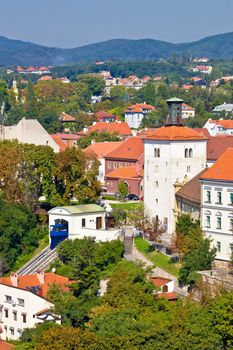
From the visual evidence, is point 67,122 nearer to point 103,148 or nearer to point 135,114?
point 135,114

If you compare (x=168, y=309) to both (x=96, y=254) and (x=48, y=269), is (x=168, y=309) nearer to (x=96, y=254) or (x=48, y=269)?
(x=96, y=254)

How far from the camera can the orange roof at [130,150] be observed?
61.1m

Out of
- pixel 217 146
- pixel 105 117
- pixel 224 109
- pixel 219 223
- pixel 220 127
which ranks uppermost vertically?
pixel 224 109

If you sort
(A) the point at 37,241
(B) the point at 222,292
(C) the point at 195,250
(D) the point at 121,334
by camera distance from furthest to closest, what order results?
(A) the point at 37,241, (C) the point at 195,250, (B) the point at 222,292, (D) the point at 121,334

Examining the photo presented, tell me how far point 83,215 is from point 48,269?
313 centimetres

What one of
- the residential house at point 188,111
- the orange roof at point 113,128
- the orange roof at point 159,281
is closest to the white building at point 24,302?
the orange roof at point 159,281

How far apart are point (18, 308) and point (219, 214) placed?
9000mm

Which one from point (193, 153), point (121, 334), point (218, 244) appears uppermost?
point (193, 153)

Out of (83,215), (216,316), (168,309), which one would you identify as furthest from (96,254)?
(216,316)

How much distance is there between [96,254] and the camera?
42812 millimetres

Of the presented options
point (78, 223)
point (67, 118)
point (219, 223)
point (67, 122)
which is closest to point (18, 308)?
point (78, 223)

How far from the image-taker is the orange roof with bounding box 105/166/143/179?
57.3 m

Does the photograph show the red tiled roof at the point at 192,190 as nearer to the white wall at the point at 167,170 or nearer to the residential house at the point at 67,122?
the white wall at the point at 167,170

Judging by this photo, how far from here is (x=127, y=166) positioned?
60906mm
